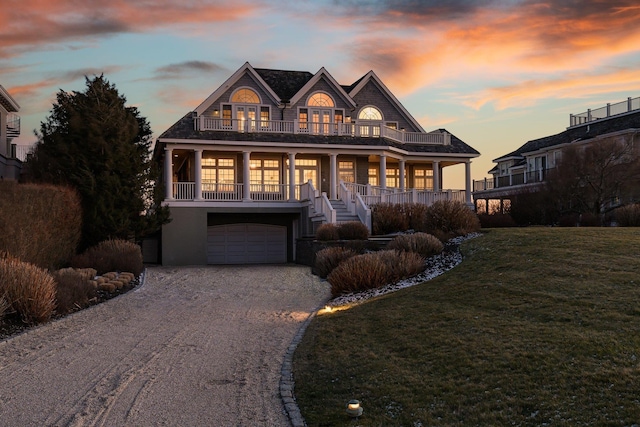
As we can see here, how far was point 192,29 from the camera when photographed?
19984mm

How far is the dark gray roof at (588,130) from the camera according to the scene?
3822 cm

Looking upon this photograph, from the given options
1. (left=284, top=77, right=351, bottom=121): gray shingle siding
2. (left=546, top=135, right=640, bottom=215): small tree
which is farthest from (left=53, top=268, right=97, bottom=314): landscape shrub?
(left=546, top=135, right=640, bottom=215): small tree

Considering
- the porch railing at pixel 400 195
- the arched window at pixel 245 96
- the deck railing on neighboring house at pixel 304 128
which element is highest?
the arched window at pixel 245 96

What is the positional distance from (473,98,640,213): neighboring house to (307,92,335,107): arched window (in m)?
10.7

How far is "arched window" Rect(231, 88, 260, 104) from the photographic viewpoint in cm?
3086

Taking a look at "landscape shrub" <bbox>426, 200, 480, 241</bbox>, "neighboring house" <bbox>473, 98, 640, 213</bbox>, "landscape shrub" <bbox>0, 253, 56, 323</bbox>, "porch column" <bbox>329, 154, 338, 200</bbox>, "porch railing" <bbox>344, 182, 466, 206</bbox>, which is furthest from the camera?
"neighboring house" <bbox>473, 98, 640, 213</bbox>

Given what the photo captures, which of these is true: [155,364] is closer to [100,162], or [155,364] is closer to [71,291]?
[71,291]

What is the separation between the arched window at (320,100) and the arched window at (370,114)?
2078 millimetres

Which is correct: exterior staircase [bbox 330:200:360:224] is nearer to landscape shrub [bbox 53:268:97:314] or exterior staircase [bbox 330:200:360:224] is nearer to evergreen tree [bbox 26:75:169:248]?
evergreen tree [bbox 26:75:169:248]

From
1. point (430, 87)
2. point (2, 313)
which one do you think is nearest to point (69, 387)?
point (2, 313)

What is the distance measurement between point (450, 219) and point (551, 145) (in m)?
29.7

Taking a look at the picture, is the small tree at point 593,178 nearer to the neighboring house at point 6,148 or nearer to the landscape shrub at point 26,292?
the landscape shrub at point 26,292

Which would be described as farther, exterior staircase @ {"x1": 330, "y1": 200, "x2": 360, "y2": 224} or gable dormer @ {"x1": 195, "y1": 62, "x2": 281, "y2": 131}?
gable dormer @ {"x1": 195, "y1": 62, "x2": 281, "y2": 131}

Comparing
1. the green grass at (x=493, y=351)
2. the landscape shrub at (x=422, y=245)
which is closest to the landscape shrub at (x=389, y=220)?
the landscape shrub at (x=422, y=245)
